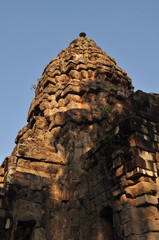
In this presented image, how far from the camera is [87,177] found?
7340mm

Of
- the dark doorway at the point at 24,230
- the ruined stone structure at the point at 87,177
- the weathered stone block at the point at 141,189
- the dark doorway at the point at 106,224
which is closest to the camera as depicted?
the weathered stone block at the point at 141,189

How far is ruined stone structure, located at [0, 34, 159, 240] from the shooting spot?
5.41 metres

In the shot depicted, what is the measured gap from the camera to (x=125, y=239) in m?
5.03

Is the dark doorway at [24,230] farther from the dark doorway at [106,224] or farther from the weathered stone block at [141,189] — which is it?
the weathered stone block at [141,189]

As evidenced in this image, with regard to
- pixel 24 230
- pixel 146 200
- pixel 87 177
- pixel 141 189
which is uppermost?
pixel 87 177

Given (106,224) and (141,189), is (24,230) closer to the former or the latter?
(106,224)

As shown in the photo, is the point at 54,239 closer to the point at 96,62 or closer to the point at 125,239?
the point at 125,239

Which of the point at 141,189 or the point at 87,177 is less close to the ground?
the point at 87,177

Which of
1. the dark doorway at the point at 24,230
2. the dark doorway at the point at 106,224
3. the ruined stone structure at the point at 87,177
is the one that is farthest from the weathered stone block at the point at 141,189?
the dark doorway at the point at 24,230

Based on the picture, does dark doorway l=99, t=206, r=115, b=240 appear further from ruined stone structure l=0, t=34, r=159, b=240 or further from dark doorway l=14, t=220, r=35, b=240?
dark doorway l=14, t=220, r=35, b=240

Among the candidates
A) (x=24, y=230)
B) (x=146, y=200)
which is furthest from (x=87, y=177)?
(x=146, y=200)

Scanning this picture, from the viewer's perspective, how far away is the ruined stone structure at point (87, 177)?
17.7 ft

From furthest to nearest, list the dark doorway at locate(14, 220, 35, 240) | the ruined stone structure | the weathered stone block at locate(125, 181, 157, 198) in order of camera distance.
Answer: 1. the dark doorway at locate(14, 220, 35, 240)
2. the ruined stone structure
3. the weathered stone block at locate(125, 181, 157, 198)

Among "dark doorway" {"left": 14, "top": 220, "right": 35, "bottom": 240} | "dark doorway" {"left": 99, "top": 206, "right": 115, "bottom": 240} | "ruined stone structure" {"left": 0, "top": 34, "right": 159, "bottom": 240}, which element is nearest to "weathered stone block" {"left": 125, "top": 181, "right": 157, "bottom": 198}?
"ruined stone structure" {"left": 0, "top": 34, "right": 159, "bottom": 240}
